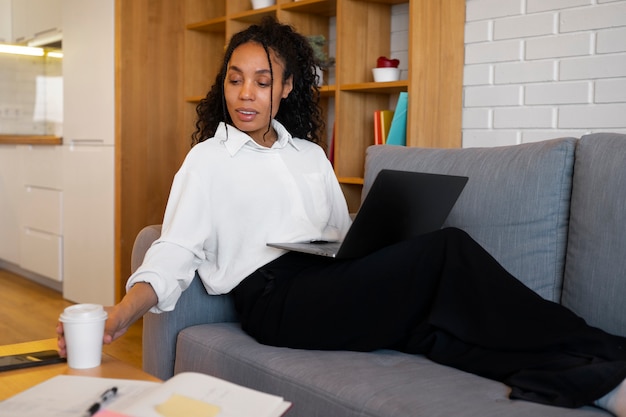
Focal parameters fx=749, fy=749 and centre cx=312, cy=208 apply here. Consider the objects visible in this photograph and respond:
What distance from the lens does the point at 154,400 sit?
Answer: 977mm

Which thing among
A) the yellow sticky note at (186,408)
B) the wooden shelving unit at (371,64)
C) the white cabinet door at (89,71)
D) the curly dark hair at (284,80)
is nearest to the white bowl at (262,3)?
the wooden shelving unit at (371,64)

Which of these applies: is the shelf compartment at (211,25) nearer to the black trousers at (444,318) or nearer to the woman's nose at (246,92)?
the woman's nose at (246,92)

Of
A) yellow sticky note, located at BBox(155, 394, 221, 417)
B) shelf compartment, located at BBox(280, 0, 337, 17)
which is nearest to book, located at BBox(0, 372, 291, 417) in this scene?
yellow sticky note, located at BBox(155, 394, 221, 417)

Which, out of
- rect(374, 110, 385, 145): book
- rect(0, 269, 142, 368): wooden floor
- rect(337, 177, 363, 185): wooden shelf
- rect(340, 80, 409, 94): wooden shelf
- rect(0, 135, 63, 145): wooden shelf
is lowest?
rect(0, 269, 142, 368): wooden floor

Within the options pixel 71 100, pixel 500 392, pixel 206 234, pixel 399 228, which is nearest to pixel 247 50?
pixel 206 234

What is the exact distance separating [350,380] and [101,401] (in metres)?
0.54

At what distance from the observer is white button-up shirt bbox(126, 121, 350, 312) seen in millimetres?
1790

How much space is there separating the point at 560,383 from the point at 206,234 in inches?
35.6

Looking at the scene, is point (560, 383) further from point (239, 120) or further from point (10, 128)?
point (10, 128)

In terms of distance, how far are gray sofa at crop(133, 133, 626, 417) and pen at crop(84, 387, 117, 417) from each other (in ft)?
1.54

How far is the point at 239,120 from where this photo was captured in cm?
199

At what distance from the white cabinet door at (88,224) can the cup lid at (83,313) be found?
2.75 meters

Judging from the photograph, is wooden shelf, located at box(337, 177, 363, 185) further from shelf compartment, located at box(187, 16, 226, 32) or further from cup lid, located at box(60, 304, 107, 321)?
cup lid, located at box(60, 304, 107, 321)

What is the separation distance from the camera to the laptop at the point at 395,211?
63.3 inches
